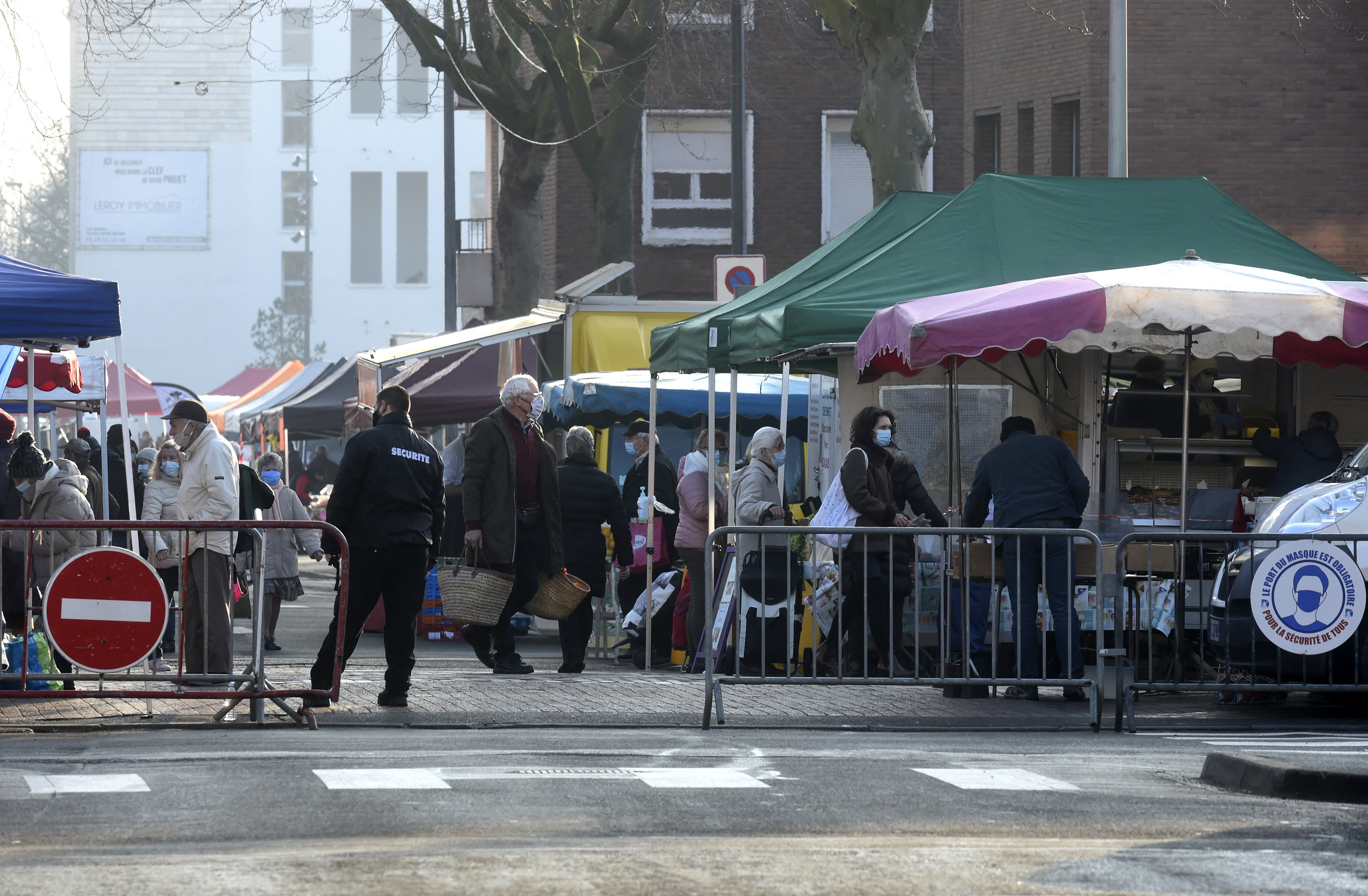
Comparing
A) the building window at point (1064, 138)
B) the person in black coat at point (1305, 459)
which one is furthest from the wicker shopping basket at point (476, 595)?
the building window at point (1064, 138)

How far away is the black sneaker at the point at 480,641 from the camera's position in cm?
1305

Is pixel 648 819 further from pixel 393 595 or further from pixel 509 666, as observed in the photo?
pixel 509 666

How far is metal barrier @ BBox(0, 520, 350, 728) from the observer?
31.8 ft

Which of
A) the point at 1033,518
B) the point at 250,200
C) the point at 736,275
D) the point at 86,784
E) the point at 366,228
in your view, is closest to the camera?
the point at 86,784

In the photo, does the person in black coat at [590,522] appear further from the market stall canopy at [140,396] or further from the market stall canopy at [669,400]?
the market stall canopy at [140,396]

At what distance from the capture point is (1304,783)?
7.71 meters

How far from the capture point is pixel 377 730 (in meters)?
9.90

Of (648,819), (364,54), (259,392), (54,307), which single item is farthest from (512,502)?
(364,54)

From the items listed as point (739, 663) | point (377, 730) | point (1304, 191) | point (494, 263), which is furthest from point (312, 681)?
point (494, 263)

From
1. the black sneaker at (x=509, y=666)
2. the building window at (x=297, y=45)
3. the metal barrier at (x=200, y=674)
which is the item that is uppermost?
the building window at (x=297, y=45)

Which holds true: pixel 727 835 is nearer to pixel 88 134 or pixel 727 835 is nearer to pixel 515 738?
pixel 515 738

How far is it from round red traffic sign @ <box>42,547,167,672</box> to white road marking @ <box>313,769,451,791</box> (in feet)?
7.00

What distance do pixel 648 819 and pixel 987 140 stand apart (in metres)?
22.8

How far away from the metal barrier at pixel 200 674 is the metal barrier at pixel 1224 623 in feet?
13.2
